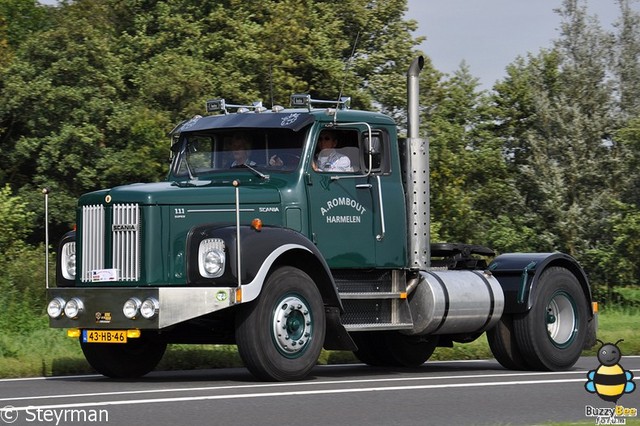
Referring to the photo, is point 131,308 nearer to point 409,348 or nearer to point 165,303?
point 165,303

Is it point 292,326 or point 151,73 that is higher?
point 151,73

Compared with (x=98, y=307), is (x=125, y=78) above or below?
above

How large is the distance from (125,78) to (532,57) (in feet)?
56.1

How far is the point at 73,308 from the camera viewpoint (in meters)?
13.1

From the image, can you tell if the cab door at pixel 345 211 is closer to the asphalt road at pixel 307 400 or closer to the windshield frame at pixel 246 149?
the windshield frame at pixel 246 149

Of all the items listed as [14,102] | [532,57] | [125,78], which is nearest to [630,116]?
[532,57]

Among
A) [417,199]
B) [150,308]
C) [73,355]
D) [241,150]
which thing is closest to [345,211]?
[417,199]

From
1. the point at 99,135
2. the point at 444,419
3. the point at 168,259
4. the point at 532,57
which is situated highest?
the point at 532,57

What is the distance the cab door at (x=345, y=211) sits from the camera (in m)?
14.2

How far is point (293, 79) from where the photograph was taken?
1439 inches

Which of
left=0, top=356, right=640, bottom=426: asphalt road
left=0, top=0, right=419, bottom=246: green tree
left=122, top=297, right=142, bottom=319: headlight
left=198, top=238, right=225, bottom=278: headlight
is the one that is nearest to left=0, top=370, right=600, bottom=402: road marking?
left=0, top=356, right=640, bottom=426: asphalt road

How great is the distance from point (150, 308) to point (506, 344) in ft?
17.1

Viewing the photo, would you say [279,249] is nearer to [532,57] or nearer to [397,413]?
[397,413]

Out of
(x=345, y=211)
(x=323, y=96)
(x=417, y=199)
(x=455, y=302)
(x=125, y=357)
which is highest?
(x=323, y=96)
